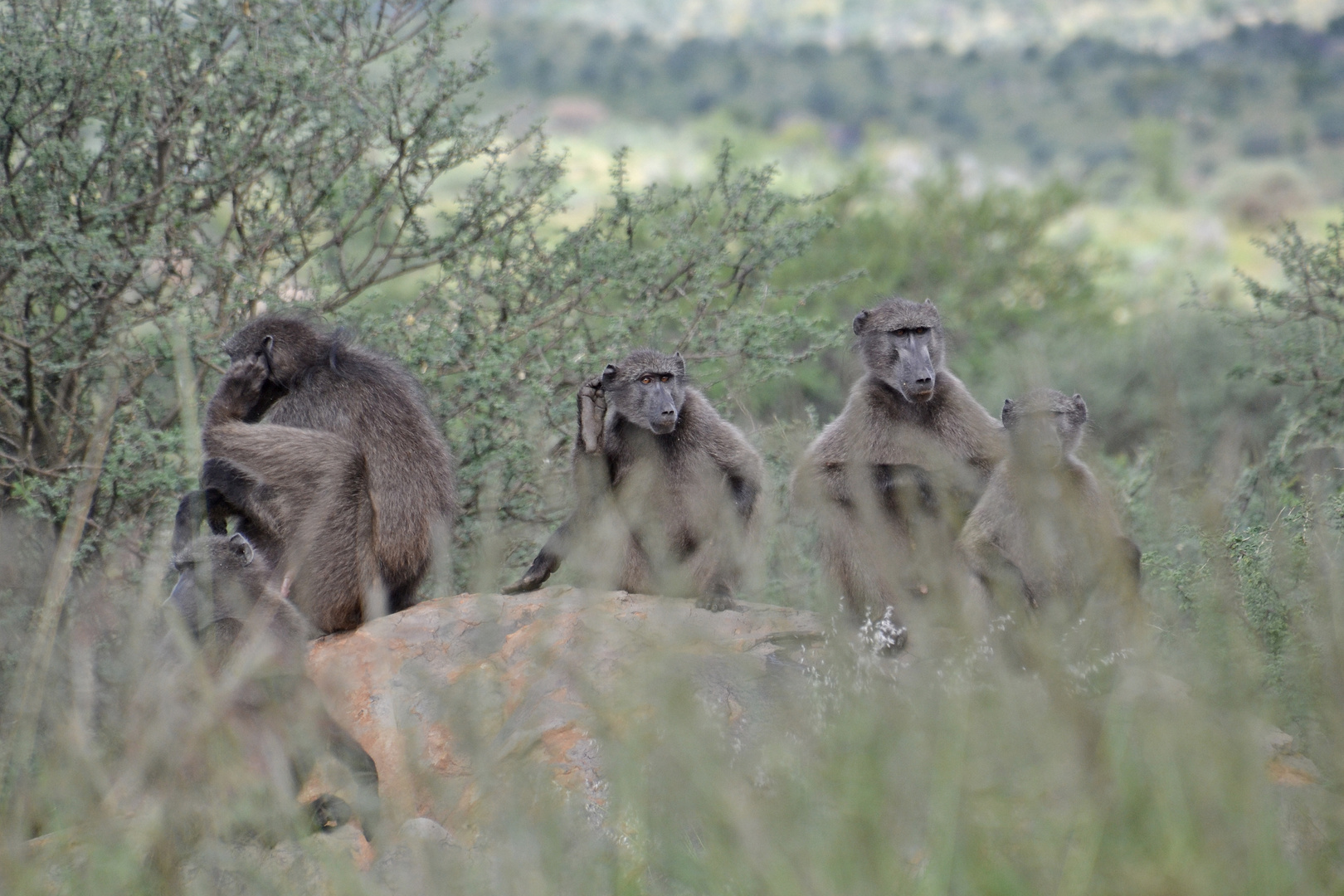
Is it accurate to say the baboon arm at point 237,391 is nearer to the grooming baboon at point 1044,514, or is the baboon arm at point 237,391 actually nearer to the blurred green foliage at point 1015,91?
the grooming baboon at point 1044,514

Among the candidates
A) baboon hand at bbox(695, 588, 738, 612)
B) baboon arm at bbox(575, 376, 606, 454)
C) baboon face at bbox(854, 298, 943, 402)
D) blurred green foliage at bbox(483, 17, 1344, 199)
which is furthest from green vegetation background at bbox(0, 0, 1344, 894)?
blurred green foliage at bbox(483, 17, 1344, 199)

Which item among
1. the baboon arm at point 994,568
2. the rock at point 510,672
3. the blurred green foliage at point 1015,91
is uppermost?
the blurred green foliage at point 1015,91

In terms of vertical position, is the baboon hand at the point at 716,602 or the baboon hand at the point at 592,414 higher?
the baboon hand at the point at 592,414

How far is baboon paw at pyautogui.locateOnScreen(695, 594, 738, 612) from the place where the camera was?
447 cm

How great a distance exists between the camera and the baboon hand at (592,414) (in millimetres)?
4711

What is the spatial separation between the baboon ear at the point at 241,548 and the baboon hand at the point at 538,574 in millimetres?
1077

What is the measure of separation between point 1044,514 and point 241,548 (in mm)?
2644

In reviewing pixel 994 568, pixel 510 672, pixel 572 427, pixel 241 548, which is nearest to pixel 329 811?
pixel 510 672

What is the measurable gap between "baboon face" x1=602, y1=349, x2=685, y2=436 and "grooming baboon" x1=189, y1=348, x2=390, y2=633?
41.1 inches

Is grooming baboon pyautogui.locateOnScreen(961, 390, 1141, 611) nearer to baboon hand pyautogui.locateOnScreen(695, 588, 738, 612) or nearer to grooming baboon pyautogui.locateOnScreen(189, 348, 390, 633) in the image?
baboon hand pyautogui.locateOnScreen(695, 588, 738, 612)

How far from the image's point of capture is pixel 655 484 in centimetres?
479

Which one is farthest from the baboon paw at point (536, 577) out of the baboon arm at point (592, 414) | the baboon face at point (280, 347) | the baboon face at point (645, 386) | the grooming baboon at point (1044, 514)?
the grooming baboon at point (1044, 514)

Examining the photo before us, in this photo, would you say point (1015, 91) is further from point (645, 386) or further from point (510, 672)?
point (510, 672)

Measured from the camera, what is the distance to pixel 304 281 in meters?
6.91
